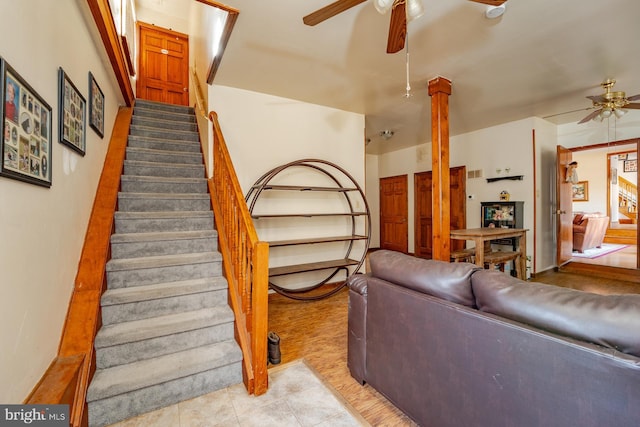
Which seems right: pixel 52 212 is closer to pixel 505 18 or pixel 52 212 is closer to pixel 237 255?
pixel 237 255

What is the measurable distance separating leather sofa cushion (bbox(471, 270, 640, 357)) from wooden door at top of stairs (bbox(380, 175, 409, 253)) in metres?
5.42

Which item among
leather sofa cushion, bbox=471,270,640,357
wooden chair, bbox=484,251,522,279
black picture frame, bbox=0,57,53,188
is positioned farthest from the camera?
wooden chair, bbox=484,251,522,279

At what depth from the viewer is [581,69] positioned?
2916mm

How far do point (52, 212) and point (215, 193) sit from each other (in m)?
1.51

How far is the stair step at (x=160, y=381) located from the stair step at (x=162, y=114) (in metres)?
3.61

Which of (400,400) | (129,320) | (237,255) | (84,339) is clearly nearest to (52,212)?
(84,339)

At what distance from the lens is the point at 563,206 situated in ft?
15.6

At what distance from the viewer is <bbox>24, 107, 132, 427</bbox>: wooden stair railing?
4.40ft

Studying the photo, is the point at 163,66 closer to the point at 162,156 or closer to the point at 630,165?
the point at 162,156

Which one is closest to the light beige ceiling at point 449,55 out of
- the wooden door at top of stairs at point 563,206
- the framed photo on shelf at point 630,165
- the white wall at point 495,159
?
the white wall at point 495,159

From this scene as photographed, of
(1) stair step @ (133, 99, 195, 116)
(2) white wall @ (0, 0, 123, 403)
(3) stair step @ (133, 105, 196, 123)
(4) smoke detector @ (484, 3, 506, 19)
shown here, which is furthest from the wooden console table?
(1) stair step @ (133, 99, 195, 116)

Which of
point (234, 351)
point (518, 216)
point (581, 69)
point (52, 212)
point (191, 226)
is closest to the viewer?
point (52, 212)

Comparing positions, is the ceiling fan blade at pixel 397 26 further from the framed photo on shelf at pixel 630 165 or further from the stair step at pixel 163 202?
the framed photo on shelf at pixel 630 165

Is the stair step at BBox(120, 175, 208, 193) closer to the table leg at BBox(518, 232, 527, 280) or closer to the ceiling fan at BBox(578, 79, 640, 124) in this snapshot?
the table leg at BBox(518, 232, 527, 280)
